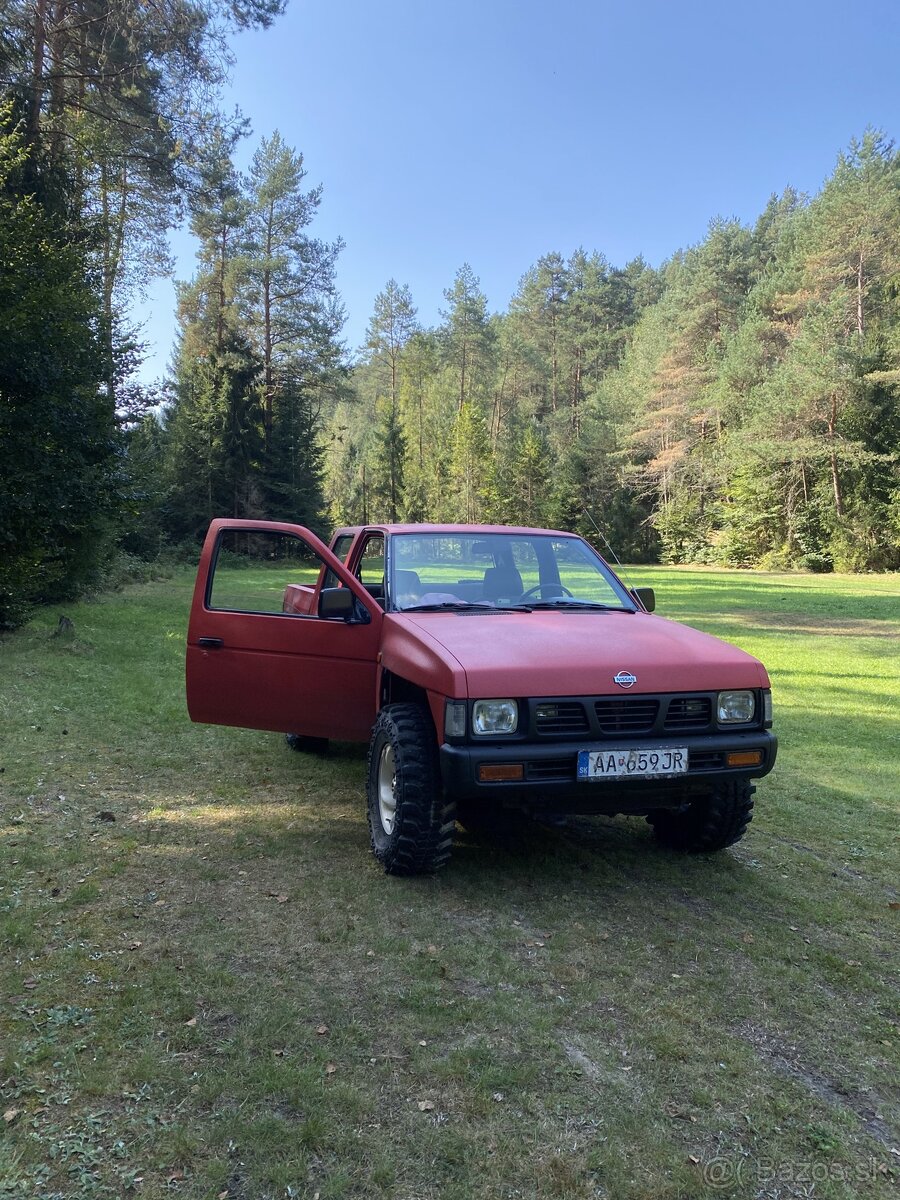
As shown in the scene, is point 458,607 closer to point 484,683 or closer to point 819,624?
point 484,683

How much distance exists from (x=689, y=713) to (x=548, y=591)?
140 centimetres

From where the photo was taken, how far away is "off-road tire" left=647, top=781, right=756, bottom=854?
13.7 ft

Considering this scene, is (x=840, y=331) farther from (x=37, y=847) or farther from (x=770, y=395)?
(x=37, y=847)

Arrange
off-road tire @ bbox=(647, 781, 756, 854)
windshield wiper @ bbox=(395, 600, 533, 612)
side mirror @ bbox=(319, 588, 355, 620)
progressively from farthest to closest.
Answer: windshield wiper @ bbox=(395, 600, 533, 612) < side mirror @ bbox=(319, 588, 355, 620) < off-road tire @ bbox=(647, 781, 756, 854)

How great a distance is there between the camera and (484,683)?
11.3ft

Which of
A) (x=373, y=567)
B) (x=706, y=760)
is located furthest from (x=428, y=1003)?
(x=373, y=567)

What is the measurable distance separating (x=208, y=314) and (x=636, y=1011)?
44720 mm

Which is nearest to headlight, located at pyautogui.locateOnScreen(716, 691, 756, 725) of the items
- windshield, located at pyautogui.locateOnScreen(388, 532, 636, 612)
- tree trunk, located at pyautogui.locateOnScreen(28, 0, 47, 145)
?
windshield, located at pyautogui.locateOnScreen(388, 532, 636, 612)

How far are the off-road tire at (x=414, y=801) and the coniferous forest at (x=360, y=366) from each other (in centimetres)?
817

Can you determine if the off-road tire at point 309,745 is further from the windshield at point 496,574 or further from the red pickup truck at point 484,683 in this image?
the windshield at point 496,574

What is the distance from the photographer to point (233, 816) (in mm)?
4980

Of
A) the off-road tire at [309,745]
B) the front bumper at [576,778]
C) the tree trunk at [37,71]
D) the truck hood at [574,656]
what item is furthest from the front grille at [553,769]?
the tree trunk at [37,71]

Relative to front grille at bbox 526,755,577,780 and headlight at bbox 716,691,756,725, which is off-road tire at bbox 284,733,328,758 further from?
headlight at bbox 716,691,756,725

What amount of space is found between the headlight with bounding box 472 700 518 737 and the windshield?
1116 millimetres
